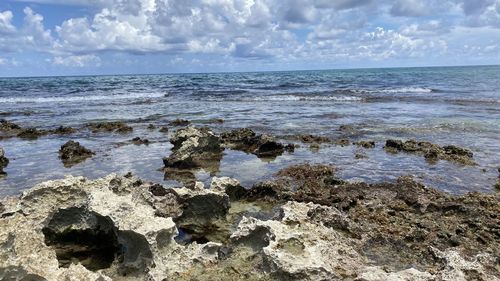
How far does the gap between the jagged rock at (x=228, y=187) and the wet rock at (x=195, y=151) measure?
10.7 ft

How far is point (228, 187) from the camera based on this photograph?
369 inches

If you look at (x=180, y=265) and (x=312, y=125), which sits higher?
(x=180, y=265)

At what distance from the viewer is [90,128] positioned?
73.7ft

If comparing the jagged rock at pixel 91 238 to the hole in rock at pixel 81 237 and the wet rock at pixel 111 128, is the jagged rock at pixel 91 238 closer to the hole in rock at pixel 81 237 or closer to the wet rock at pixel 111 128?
the hole in rock at pixel 81 237

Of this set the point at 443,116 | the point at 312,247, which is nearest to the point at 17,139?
the point at 312,247

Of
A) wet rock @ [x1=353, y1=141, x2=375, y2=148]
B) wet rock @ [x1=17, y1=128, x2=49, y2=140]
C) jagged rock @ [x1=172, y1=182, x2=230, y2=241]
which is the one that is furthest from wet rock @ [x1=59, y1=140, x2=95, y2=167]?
wet rock @ [x1=353, y1=141, x2=375, y2=148]

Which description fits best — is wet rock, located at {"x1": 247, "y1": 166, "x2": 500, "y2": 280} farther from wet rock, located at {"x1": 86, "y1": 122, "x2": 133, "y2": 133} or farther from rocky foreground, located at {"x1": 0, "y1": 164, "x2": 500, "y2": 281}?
wet rock, located at {"x1": 86, "y1": 122, "x2": 133, "y2": 133}

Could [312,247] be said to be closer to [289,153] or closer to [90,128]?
[289,153]

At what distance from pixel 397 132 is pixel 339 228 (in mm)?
13249

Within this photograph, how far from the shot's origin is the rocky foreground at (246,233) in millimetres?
5277

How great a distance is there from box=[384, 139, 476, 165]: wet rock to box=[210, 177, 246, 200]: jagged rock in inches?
266

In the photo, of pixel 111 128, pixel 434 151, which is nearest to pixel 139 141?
pixel 111 128

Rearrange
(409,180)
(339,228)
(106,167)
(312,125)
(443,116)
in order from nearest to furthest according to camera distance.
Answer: (339,228) < (409,180) < (106,167) < (312,125) < (443,116)

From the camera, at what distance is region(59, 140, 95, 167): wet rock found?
14.3m
